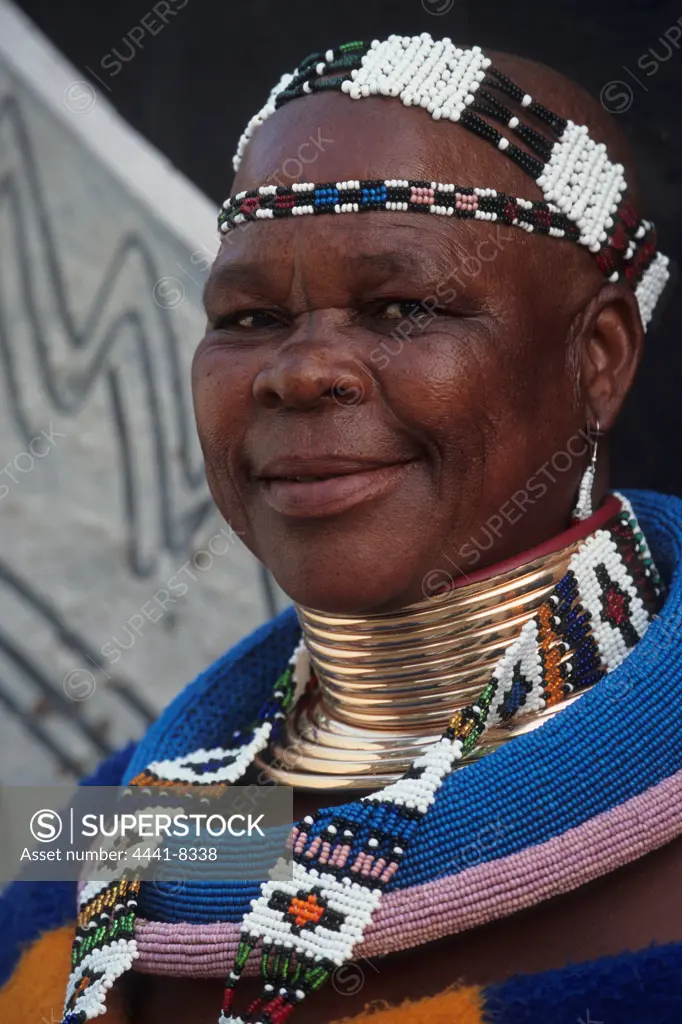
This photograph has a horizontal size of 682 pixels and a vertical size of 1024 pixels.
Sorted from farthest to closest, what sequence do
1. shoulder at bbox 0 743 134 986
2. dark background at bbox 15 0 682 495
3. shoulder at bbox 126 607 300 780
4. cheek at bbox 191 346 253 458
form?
dark background at bbox 15 0 682 495 → shoulder at bbox 126 607 300 780 → shoulder at bbox 0 743 134 986 → cheek at bbox 191 346 253 458

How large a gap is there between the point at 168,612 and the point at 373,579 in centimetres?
187

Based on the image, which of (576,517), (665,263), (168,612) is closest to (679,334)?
(665,263)

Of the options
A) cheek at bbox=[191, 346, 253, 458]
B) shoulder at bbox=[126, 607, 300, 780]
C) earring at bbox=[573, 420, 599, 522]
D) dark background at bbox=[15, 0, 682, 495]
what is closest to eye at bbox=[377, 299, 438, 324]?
cheek at bbox=[191, 346, 253, 458]

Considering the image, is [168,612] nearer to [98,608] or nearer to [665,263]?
[98,608]

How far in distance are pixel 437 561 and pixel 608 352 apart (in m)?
0.50

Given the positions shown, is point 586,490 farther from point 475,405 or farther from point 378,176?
point 378,176

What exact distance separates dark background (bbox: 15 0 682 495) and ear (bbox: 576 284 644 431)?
35 cm

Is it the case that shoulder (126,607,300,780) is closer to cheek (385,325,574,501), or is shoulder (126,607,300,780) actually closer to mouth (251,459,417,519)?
mouth (251,459,417,519)

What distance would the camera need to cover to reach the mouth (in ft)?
6.26

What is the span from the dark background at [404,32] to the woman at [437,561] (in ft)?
1.88

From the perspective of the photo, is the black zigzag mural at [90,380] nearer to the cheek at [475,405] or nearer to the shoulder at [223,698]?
the shoulder at [223,698]

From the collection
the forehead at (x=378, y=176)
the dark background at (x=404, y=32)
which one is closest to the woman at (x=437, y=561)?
the forehead at (x=378, y=176)

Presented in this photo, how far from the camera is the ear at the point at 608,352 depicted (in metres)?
2.09

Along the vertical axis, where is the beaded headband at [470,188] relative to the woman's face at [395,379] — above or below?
above
